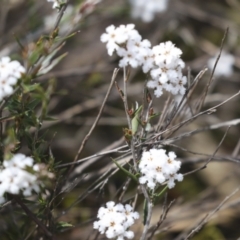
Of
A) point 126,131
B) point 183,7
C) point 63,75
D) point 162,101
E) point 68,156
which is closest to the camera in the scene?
point 126,131

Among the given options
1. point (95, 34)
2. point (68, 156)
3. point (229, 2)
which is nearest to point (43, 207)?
point (68, 156)

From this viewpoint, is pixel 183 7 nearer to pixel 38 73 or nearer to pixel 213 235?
pixel 213 235

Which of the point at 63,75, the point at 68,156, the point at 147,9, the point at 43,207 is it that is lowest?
the point at 43,207

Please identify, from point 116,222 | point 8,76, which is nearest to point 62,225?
point 116,222

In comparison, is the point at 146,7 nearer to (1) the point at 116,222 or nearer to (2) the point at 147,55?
(2) the point at 147,55

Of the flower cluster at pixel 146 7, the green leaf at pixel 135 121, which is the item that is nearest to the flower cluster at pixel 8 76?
the green leaf at pixel 135 121

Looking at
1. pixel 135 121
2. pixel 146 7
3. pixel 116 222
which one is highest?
pixel 146 7
